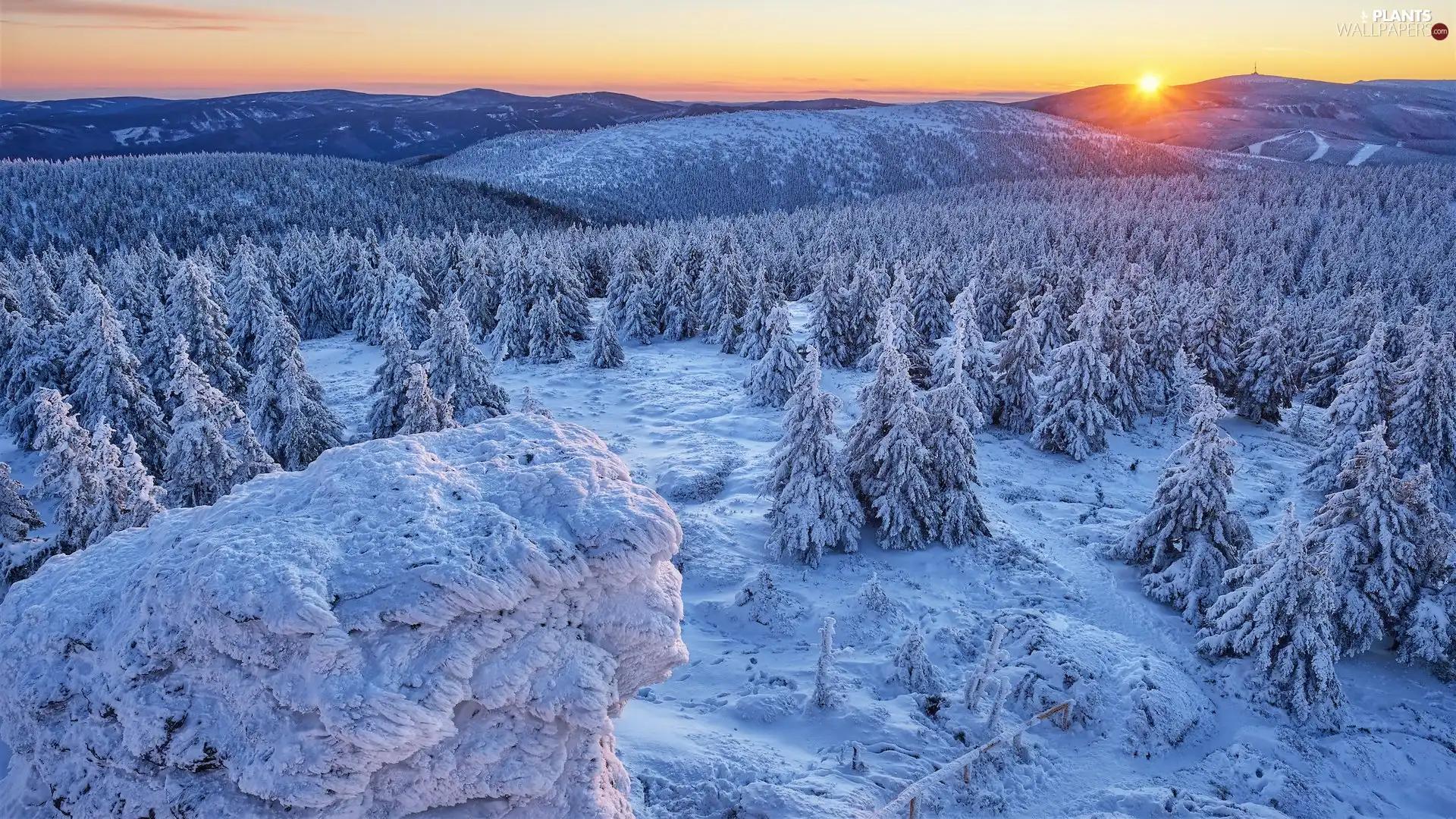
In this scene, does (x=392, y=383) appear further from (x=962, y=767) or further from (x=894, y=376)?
(x=962, y=767)

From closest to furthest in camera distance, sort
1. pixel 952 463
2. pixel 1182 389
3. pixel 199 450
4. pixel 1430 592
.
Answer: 1. pixel 1430 592
2. pixel 199 450
3. pixel 952 463
4. pixel 1182 389

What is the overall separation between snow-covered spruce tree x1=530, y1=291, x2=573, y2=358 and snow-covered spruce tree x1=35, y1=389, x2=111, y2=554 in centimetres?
2419

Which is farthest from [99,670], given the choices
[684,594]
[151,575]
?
[684,594]

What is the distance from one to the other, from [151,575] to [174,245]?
4766 inches

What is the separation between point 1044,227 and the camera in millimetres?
83500

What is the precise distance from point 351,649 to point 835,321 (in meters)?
34.3

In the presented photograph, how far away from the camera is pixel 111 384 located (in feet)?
78.9

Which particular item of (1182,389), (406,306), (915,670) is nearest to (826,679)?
(915,670)

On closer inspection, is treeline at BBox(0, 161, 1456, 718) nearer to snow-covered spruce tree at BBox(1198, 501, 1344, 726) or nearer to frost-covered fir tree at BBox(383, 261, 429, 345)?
snow-covered spruce tree at BBox(1198, 501, 1344, 726)

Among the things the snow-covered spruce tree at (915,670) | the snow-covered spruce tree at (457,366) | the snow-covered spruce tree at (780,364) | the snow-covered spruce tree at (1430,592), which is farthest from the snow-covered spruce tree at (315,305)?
the snow-covered spruce tree at (1430,592)

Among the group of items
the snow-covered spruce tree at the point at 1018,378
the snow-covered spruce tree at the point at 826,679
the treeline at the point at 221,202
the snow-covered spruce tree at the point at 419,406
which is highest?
the treeline at the point at 221,202

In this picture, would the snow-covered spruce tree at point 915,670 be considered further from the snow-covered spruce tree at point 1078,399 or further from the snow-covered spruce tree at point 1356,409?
the snow-covered spruce tree at point 1356,409

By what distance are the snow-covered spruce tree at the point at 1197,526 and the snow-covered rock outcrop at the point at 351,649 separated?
15.5m

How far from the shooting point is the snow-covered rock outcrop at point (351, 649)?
16.5 feet
